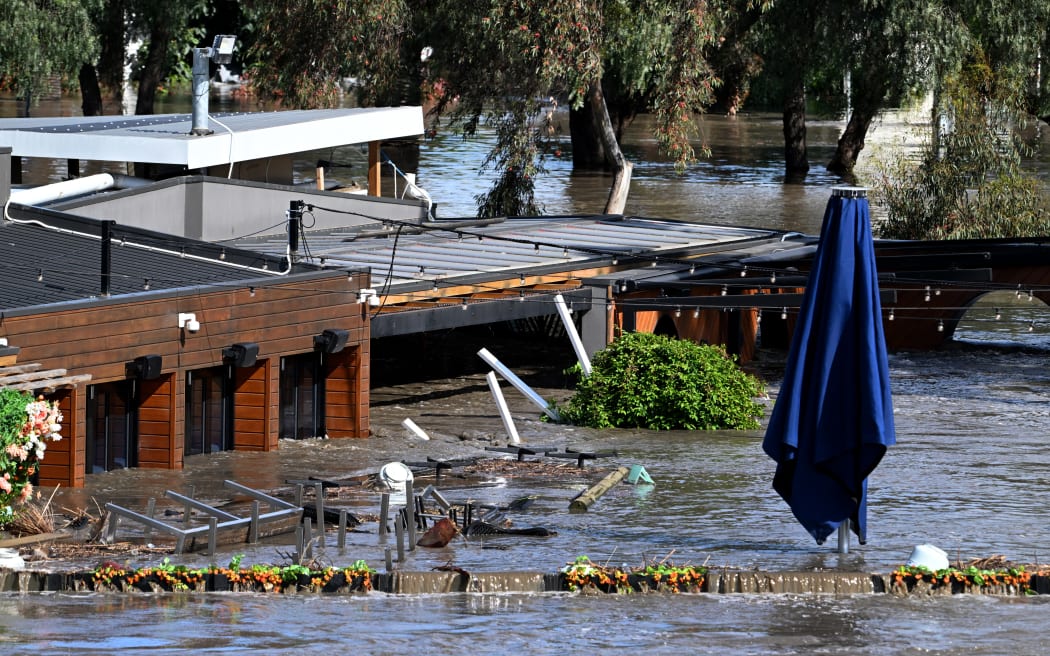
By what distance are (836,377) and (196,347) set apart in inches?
380

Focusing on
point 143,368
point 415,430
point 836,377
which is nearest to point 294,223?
point 415,430

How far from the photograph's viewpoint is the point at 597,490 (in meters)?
19.1

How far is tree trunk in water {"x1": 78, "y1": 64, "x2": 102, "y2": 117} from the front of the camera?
5366 cm

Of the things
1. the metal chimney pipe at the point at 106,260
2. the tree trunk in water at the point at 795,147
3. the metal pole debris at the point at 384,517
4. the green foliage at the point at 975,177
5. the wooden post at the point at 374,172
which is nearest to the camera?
the metal pole debris at the point at 384,517

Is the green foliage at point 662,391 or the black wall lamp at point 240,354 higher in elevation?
the black wall lamp at point 240,354

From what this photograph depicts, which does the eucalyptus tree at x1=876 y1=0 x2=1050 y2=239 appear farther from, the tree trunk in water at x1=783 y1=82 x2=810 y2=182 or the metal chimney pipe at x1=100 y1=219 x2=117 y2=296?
the metal chimney pipe at x1=100 y1=219 x2=117 y2=296

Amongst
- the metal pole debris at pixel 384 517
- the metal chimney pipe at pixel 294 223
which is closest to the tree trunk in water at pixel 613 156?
the metal chimney pipe at pixel 294 223

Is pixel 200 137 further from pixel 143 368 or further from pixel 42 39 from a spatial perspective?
pixel 42 39

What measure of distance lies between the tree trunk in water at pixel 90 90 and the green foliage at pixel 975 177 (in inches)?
1035

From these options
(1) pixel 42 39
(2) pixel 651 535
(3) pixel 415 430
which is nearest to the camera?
(2) pixel 651 535

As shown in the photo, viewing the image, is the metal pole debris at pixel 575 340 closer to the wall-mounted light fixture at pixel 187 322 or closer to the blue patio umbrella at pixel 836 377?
the wall-mounted light fixture at pixel 187 322

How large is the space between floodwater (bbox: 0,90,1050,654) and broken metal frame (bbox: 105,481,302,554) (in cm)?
28

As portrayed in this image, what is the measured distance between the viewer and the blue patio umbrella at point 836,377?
575 inches

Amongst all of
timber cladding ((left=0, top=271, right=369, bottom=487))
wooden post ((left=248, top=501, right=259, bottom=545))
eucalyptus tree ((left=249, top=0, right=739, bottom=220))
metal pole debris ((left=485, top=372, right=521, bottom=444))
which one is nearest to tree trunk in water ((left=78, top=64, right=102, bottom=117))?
eucalyptus tree ((left=249, top=0, right=739, bottom=220))
